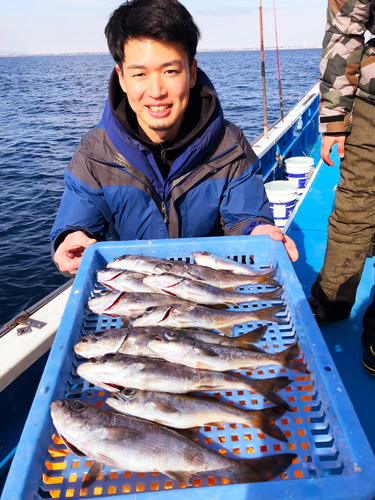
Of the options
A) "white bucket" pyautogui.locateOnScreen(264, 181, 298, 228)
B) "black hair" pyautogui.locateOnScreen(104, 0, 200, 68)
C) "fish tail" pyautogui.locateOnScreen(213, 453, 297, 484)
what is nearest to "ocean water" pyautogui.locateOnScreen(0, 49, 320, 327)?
"white bucket" pyautogui.locateOnScreen(264, 181, 298, 228)

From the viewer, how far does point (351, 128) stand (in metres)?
2.69

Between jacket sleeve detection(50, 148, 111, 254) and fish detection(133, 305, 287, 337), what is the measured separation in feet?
3.84

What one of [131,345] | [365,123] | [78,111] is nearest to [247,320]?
[131,345]

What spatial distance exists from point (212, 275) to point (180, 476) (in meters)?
1.16

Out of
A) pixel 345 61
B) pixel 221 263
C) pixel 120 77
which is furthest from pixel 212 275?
pixel 345 61

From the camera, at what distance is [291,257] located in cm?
239

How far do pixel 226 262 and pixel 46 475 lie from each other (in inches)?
55.9

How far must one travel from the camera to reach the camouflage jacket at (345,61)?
98.1 inches

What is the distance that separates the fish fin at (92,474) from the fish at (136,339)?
460 millimetres

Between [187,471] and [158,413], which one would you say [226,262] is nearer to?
[158,413]

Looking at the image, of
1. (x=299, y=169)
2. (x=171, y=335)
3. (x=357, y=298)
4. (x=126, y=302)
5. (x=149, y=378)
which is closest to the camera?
(x=149, y=378)

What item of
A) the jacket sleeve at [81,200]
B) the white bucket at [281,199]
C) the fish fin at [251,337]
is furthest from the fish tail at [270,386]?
the white bucket at [281,199]

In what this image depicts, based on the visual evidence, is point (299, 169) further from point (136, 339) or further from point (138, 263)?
point (136, 339)

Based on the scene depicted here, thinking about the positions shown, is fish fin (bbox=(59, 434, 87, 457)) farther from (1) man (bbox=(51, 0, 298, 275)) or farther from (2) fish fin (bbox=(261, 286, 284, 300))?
(1) man (bbox=(51, 0, 298, 275))
